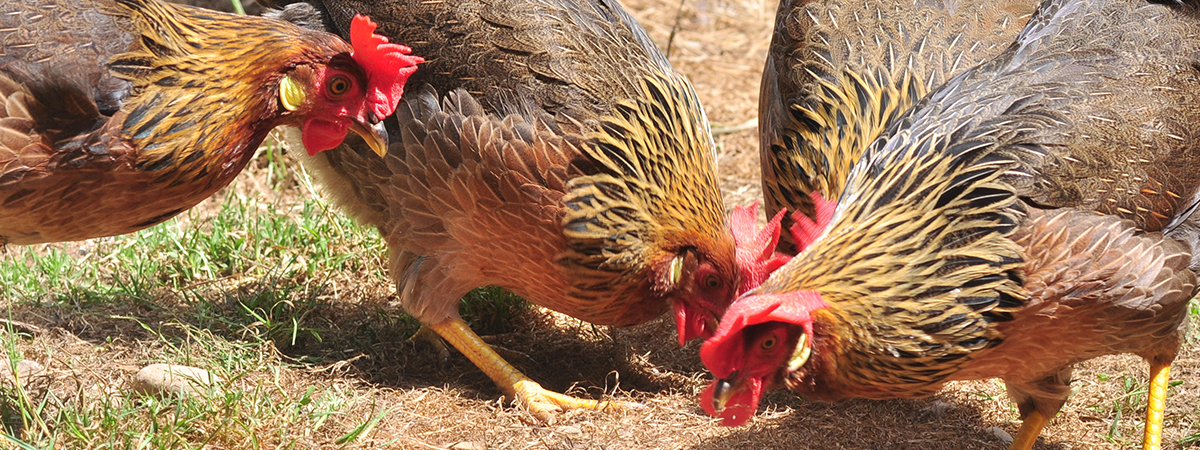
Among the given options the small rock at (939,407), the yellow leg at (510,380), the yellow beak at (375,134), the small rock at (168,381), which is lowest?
the small rock at (939,407)

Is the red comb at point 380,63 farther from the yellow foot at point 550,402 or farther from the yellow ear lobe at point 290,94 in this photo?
the yellow foot at point 550,402

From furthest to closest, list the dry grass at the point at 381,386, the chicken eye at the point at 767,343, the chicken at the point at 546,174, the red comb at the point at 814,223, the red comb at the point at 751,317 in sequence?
the chicken at the point at 546,174 → the dry grass at the point at 381,386 → the red comb at the point at 814,223 → the chicken eye at the point at 767,343 → the red comb at the point at 751,317

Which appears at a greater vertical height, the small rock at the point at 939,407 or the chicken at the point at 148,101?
the chicken at the point at 148,101

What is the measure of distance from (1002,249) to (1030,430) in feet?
3.10

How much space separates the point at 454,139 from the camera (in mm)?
4047

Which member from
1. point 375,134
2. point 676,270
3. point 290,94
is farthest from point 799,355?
point 290,94

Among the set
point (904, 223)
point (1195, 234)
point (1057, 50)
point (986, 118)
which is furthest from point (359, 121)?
point (1195, 234)

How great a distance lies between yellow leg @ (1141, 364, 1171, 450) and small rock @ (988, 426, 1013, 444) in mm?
474

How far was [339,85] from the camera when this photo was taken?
12.8 ft

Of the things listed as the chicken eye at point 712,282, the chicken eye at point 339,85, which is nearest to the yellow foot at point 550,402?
the chicken eye at point 712,282

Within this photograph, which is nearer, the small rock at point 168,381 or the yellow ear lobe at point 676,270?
the small rock at point 168,381

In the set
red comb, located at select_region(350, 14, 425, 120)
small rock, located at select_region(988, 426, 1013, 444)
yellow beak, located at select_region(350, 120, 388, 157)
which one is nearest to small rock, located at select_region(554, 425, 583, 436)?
yellow beak, located at select_region(350, 120, 388, 157)

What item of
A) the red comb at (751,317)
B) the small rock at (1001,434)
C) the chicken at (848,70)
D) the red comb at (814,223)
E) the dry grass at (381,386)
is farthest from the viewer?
the small rock at (1001,434)

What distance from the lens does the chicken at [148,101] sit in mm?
3451
